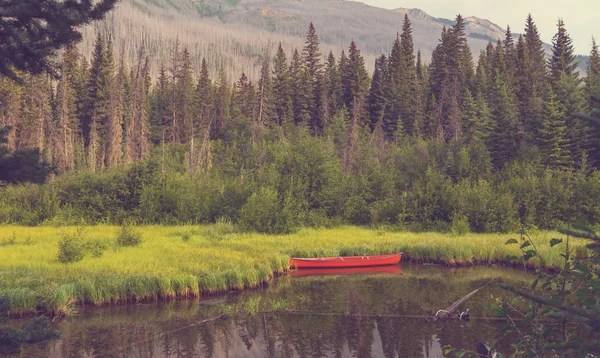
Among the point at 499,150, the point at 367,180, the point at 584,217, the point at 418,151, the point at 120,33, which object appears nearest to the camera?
the point at 584,217

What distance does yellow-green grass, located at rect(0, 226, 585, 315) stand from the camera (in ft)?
54.8

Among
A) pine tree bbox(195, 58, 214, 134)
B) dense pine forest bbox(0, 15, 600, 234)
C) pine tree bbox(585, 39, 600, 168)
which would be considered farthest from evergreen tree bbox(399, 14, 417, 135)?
pine tree bbox(195, 58, 214, 134)

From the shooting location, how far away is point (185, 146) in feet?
232

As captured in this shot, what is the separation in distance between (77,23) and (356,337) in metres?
11.4

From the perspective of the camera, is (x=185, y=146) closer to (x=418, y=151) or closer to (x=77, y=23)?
(x=418, y=151)

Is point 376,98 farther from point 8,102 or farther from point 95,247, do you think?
point 95,247

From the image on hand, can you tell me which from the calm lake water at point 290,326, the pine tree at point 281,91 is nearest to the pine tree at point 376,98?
the pine tree at point 281,91

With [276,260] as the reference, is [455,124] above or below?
above

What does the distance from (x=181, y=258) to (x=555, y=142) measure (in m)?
33.1

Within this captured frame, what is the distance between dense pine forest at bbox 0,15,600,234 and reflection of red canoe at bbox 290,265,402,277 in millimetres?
6919

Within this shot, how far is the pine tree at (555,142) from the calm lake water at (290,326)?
79.1 ft

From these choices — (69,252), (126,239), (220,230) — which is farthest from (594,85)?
(69,252)

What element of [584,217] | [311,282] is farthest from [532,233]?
[584,217]

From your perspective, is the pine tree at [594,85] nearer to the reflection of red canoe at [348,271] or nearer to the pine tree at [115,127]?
the reflection of red canoe at [348,271]
